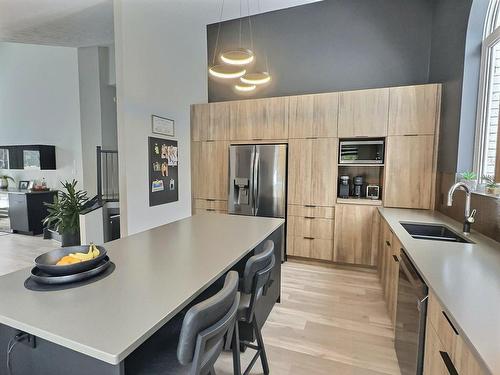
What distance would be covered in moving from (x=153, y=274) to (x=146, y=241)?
2.09ft

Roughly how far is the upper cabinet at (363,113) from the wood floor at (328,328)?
1860 mm

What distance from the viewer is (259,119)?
4.04 meters

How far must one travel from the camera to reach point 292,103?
3.86 metres

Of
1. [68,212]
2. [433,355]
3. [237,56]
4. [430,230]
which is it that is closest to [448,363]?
[433,355]

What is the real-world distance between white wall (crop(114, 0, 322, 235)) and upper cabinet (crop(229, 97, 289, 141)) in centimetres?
83

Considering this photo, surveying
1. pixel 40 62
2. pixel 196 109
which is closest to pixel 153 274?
pixel 196 109

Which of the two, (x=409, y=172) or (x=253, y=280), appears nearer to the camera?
(x=253, y=280)

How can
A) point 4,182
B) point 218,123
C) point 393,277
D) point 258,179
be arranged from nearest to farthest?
point 393,277
point 258,179
point 218,123
point 4,182

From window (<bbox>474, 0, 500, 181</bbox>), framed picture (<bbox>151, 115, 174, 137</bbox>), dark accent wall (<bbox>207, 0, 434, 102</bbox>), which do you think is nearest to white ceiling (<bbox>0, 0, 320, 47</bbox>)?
dark accent wall (<bbox>207, 0, 434, 102</bbox>)

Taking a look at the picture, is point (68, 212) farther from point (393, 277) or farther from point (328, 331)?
point (393, 277)

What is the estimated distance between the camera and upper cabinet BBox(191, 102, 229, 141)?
4258mm

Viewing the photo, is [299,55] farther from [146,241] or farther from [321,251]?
[146,241]

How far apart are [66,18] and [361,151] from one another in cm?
435

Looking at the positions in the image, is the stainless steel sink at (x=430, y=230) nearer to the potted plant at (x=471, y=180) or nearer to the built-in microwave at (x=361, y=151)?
the potted plant at (x=471, y=180)
